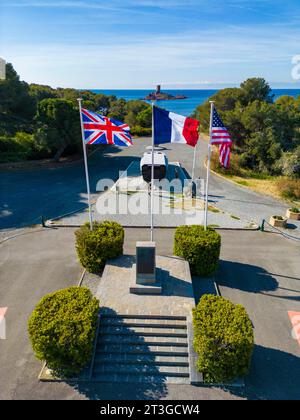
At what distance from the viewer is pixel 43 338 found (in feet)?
31.2

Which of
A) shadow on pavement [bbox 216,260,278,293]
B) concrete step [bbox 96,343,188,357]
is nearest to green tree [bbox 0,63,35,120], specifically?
shadow on pavement [bbox 216,260,278,293]

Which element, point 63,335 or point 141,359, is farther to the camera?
point 141,359

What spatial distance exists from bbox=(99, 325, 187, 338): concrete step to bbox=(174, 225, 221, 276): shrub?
415 cm

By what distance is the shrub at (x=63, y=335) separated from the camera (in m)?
9.58

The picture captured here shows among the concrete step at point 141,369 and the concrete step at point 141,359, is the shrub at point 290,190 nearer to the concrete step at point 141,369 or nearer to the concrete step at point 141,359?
the concrete step at point 141,359

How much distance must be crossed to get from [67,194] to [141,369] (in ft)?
60.5

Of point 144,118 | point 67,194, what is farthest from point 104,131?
point 144,118

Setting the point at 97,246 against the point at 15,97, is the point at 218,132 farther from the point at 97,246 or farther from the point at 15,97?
the point at 15,97

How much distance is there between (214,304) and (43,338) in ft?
19.0

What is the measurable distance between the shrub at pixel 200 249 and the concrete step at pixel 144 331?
13.6ft

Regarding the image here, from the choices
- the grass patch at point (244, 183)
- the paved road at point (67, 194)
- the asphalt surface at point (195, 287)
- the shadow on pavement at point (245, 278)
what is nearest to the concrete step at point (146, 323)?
the asphalt surface at point (195, 287)

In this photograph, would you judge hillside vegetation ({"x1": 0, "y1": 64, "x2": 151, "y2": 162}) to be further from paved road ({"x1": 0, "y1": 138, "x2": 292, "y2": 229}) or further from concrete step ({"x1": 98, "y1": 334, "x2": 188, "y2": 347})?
concrete step ({"x1": 98, "y1": 334, "x2": 188, "y2": 347})

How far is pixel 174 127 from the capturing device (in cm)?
1327

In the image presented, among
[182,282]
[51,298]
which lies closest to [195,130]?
[182,282]
